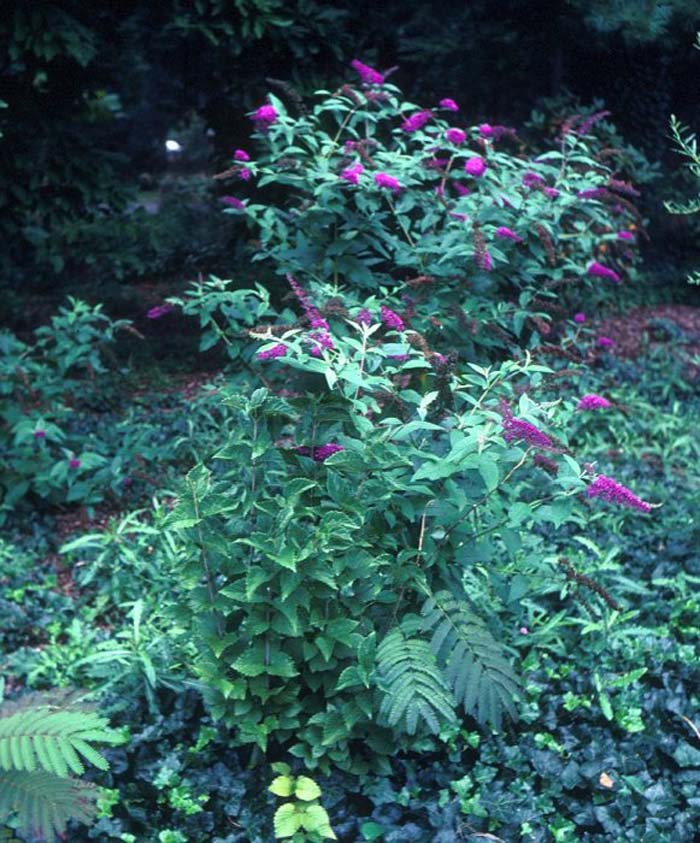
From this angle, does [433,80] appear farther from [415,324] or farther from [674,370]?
[415,324]

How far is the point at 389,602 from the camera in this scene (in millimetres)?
2469

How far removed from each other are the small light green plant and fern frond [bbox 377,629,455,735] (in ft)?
0.98

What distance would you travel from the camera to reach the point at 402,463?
227 cm

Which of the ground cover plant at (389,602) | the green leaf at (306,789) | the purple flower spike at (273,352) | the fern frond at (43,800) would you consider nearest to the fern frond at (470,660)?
the ground cover plant at (389,602)

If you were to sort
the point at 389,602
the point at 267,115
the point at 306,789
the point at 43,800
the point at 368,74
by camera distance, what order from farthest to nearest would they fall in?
the point at 368,74 → the point at 267,115 → the point at 389,602 → the point at 306,789 → the point at 43,800

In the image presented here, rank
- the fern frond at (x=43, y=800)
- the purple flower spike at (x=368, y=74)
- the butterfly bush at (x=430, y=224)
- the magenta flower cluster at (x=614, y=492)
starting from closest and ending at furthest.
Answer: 1. the fern frond at (x=43, y=800)
2. the magenta flower cluster at (x=614, y=492)
3. the butterfly bush at (x=430, y=224)
4. the purple flower spike at (x=368, y=74)

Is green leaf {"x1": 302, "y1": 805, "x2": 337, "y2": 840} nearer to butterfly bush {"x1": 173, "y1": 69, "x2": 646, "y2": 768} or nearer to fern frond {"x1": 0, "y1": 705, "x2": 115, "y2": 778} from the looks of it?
butterfly bush {"x1": 173, "y1": 69, "x2": 646, "y2": 768}

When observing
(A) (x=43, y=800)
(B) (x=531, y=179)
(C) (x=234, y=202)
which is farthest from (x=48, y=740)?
(B) (x=531, y=179)

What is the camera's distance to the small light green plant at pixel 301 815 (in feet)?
7.46

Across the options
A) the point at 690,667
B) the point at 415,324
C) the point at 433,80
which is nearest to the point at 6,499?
the point at 415,324

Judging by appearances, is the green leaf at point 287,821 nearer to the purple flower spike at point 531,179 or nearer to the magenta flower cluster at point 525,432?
the magenta flower cluster at point 525,432

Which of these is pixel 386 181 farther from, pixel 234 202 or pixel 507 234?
pixel 234 202

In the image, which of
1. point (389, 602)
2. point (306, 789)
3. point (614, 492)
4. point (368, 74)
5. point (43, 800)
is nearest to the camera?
point (43, 800)

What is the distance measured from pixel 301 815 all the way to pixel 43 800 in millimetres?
678
